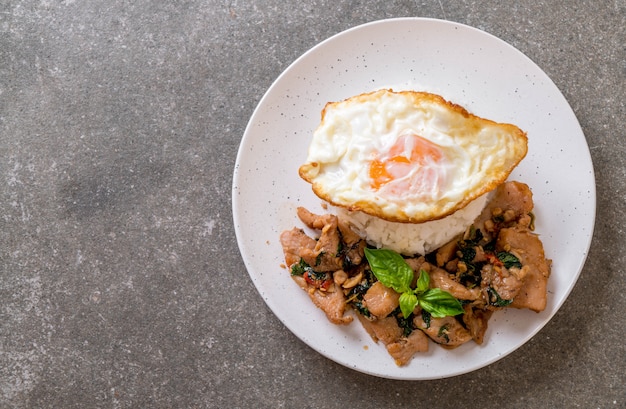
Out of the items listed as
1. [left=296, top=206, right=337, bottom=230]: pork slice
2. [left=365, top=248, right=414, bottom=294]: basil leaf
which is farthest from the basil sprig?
[left=296, top=206, right=337, bottom=230]: pork slice

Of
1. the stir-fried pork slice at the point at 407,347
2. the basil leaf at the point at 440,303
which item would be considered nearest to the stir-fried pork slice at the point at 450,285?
the basil leaf at the point at 440,303

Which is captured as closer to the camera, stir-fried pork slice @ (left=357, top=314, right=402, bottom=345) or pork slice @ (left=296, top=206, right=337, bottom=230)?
stir-fried pork slice @ (left=357, top=314, right=402, bottom=345)

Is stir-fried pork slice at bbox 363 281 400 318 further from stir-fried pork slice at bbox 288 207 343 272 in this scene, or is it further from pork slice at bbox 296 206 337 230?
pork slice at bbox 296 206 337 230

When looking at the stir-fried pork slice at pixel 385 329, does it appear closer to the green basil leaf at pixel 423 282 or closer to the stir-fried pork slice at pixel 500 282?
the green basil leaf at pixel 423 282

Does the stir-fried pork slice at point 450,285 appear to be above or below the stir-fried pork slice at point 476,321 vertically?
above

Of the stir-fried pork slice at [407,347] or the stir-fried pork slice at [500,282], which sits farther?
the stir-fried pork slice at [407,347]

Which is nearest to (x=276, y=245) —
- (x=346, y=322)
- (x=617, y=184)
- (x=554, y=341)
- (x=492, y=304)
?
(x=346, y=322)

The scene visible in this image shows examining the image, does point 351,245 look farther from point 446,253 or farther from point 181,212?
point 181,212
